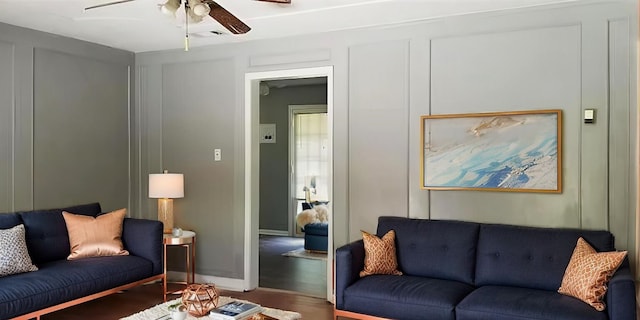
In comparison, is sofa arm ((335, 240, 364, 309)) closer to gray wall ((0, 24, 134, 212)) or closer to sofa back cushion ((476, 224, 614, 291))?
sofa back cushion ((476, 224, 614, 291))

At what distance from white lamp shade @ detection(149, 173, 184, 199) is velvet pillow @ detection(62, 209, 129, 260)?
1.63ft

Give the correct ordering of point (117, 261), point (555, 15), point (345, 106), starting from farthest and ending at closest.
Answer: point (345, 106) → point (117, 261) → point (555, 15)

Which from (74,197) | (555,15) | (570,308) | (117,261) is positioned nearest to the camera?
(570,308)

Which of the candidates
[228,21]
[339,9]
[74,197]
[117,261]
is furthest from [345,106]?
[74,197]

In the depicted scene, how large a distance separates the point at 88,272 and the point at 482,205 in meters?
3.09

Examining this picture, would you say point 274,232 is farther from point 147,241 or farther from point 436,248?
point 436,248

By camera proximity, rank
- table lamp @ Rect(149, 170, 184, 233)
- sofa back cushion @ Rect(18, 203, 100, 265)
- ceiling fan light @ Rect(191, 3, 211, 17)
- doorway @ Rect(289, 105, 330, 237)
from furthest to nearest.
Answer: doorway @ Rect(289, 105, 330, 237) < table lamp @ Rect(149, 170, 184, 233) < sofa back cushion @ Rect(18, 203, 100, 265) < ceiling fan light @ Rect(191, 3, 211, 17)

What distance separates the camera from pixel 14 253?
4.00 m

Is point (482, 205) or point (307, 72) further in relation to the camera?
point (307, 72)

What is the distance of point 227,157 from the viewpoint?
5512 millimetres

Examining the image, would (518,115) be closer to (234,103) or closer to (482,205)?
(482,205)

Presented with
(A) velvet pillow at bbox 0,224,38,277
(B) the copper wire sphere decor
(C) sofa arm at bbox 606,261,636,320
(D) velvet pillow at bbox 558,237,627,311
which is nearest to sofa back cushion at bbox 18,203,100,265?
(A) velvet pillow at bbox 0,224,38,277

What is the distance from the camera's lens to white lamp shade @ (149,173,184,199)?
5.22 meters

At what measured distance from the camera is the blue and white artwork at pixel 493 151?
4082 millimetres
